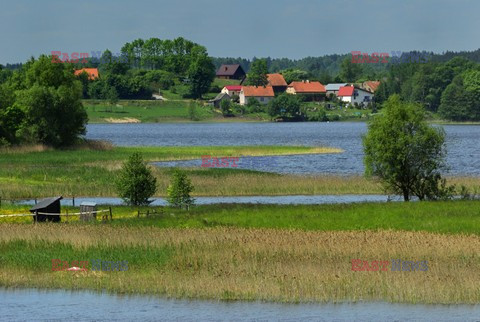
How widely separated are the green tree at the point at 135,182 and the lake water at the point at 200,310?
76.0 feet

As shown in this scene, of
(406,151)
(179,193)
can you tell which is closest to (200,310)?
(179,193)

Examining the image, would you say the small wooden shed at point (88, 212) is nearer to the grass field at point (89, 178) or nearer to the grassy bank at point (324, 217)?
the grassy bank at point (324, 217)

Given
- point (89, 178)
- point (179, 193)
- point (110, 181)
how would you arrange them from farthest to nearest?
point (89, 178)
point (110, 181)
point (179, 193)

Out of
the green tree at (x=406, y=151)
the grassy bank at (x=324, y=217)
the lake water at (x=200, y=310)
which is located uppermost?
the green tree at (x=406, y=151)

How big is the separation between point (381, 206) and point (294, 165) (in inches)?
1901

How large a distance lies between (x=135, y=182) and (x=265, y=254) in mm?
20601

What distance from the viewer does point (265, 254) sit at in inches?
1512

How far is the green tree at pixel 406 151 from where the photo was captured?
58781mm

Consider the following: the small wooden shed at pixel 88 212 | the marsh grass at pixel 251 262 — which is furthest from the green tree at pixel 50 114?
the marsh grass at pixel 251 262

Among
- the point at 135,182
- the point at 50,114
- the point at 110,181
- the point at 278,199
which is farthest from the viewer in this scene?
the point at 50,114

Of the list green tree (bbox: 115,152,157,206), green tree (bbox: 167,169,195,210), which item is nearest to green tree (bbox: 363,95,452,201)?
green tree (bbox: 167,169,195,210)

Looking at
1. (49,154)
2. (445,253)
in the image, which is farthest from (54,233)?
(49,154)

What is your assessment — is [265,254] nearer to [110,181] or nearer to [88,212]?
[88,212]

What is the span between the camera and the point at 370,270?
35719 millimetres
